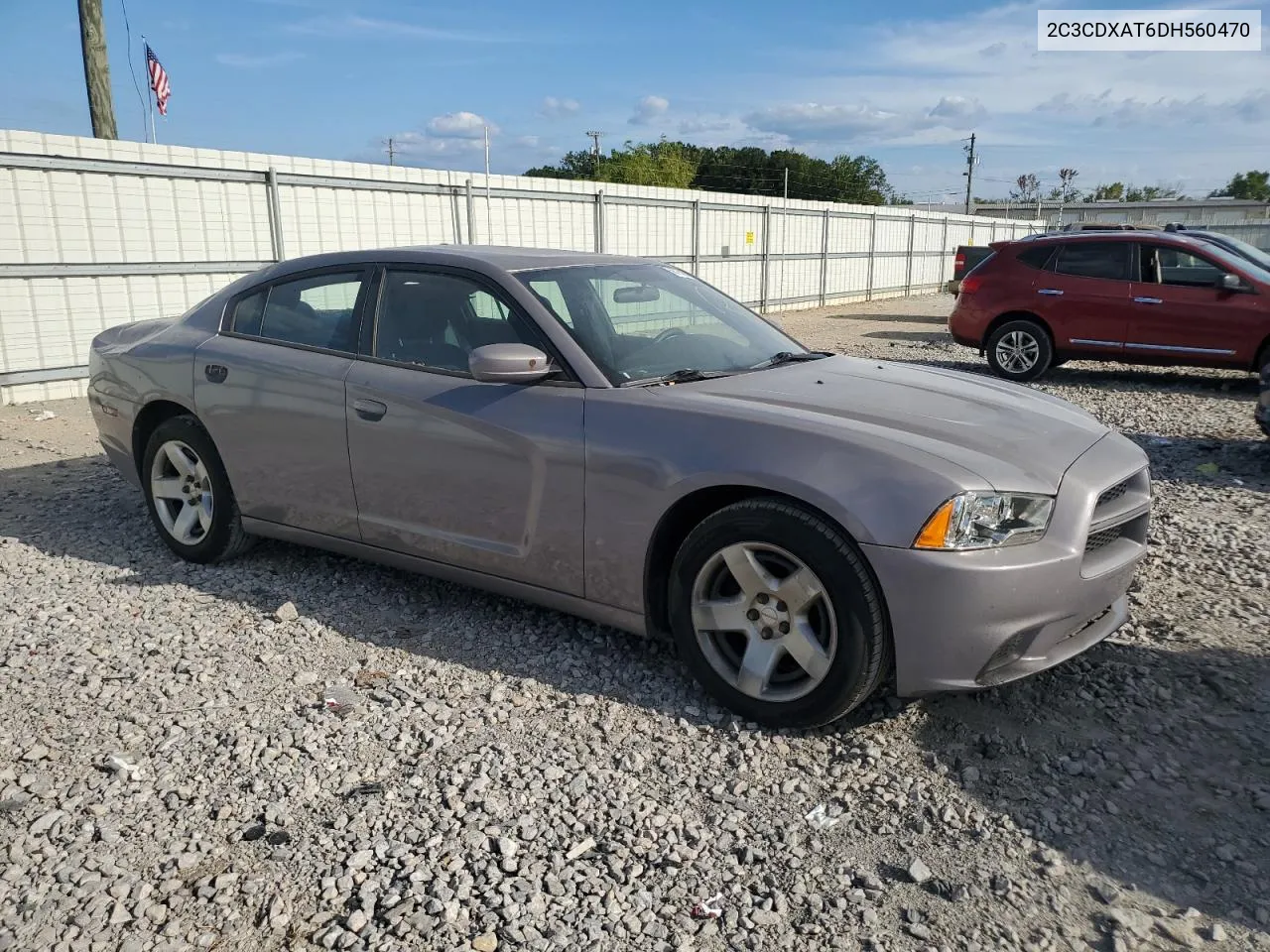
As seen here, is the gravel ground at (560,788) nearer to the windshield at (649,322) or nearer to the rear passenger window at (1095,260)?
the windshield at (649,322)

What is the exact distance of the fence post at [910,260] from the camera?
2775cm

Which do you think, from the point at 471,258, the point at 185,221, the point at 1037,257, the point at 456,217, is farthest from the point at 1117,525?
the point at 456,217

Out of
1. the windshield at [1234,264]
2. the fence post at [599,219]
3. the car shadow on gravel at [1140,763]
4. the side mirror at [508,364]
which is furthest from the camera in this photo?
the fence post at [599,219]

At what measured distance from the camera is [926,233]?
1136 inches

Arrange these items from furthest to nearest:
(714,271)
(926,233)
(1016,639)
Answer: (926,233) < (714,271) < (1016,639)

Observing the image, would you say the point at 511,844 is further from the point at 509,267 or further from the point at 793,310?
the point at 793,310

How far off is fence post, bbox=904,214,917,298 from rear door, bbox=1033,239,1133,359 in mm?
17351

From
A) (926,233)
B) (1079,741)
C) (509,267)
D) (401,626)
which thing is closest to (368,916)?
(401,626)

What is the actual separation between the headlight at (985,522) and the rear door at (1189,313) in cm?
874

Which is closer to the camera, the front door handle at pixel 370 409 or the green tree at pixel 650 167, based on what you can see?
the front door handle at pixel 370 409

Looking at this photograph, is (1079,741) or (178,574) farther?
(178,574)

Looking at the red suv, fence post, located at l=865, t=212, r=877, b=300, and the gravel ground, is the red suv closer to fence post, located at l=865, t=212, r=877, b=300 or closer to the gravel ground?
the gravel ground

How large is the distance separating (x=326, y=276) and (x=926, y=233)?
27.0 m

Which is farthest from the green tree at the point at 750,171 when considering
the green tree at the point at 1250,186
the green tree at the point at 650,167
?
the green tree at the point at 1250,186
